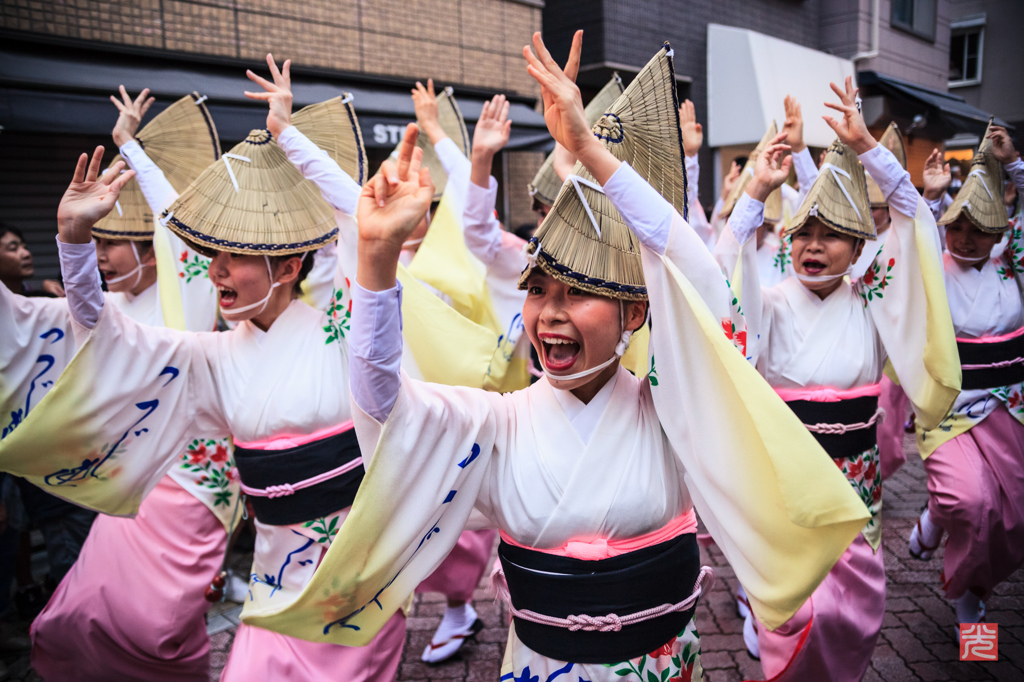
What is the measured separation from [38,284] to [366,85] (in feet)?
12.0

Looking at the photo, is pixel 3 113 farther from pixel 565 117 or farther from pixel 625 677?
pixel 625 677

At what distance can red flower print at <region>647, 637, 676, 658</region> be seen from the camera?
1848 millimetres

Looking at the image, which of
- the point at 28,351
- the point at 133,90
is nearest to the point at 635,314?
the point at 28,351

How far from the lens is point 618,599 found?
1793 millimetres

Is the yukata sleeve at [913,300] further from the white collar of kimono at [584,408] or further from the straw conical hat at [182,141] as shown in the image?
the straw conical hat at [182,141]

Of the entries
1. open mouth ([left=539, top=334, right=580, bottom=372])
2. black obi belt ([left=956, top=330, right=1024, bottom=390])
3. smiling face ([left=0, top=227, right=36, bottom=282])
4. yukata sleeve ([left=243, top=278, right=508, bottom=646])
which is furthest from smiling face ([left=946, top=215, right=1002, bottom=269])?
smiling face ([left=0, top=227, right=36, bottom=282])

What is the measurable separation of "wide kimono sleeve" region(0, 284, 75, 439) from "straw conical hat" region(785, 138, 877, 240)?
10.2 ft

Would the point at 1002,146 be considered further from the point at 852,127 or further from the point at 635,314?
the point at 635,314

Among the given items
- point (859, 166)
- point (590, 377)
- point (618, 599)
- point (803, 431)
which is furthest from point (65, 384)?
point (859, 166)

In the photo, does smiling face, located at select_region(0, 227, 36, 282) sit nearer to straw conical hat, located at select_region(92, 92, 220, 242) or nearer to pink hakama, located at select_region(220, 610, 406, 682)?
straw conical hat, located at select_region(92, 92, 220, 242)

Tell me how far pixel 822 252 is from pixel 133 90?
17.3 feet

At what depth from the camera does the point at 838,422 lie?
3.07 m

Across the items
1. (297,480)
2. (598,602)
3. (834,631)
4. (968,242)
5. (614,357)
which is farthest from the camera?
(968,242)

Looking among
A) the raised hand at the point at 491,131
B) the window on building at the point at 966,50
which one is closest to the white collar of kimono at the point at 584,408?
the raised hand at the point at 491,131
